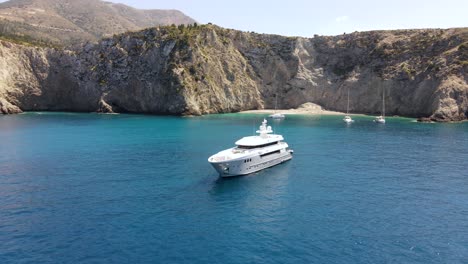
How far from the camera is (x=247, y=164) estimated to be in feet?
219

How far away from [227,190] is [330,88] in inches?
5935

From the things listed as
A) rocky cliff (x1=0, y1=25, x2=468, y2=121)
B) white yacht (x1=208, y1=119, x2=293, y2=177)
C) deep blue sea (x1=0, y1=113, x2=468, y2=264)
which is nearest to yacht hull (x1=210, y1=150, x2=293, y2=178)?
white yacht (x1=208, y1=119, x2=293, y2=177)

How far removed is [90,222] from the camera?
42.8m

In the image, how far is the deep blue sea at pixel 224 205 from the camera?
1439 inches

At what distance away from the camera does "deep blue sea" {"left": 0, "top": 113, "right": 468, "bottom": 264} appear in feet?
120

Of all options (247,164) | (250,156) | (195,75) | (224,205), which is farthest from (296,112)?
(224,205)

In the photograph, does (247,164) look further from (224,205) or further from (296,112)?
(296,112)

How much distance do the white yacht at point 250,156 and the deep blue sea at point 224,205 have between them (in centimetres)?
194

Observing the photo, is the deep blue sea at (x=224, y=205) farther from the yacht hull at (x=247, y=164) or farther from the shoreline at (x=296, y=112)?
the shoreline at (x=296, y=112)

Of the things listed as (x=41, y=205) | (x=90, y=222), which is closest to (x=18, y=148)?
(x=41, y=205)

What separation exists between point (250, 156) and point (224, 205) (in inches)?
748

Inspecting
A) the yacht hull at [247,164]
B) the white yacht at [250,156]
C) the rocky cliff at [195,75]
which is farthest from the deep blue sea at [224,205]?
the rocky cliff at [195,75]

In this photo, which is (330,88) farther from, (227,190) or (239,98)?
(227,190)

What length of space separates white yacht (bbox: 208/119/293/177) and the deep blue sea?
194cm
